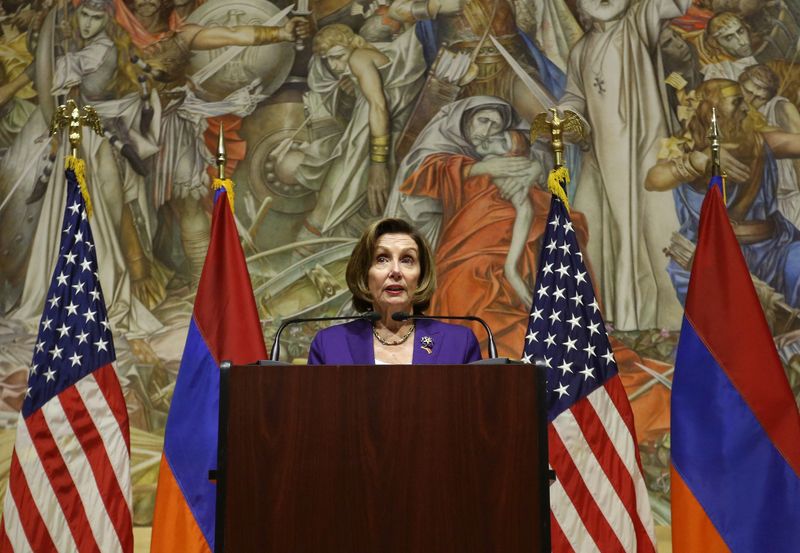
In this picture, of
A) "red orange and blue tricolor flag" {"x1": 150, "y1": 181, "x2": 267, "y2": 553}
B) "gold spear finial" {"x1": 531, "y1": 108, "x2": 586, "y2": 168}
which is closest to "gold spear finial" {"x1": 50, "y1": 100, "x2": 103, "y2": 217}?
"red orange and blue tricolor flag" {"x1": 150, "y1": 181, "x2": 267, "y2": 553}

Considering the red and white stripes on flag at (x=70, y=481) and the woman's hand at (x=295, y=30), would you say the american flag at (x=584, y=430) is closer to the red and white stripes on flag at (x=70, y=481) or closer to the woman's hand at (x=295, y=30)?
the red and white stripes on flag at (x=70, y=481)

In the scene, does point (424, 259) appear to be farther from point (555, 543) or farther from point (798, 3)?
point (798, 3)

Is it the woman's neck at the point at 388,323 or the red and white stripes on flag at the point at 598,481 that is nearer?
the woman's neck at the point at 388,323

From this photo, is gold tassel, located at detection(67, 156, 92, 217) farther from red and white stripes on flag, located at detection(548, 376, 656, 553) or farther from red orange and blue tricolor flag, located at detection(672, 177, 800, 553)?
red orange and blue tricolor flag, located at detection(672, 177, 800, 553)

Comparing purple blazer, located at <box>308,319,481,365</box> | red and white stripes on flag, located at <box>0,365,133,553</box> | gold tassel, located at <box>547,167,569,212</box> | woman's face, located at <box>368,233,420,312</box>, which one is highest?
gold tassel, located at <box>547,167,569,212</box>

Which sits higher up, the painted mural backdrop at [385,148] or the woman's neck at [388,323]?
the painted mural backdrop at [385,148]

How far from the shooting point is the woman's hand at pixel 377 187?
6.55 m

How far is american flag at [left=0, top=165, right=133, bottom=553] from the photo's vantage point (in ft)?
14.4

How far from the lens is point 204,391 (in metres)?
4.59

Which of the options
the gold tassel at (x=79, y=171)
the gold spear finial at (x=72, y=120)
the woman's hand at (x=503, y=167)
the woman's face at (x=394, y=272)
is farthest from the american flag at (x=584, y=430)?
the gold spear finial at (x=72, y=120)

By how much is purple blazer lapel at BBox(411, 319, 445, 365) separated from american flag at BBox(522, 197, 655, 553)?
41.0 inches

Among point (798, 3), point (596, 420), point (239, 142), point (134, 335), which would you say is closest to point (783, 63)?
point (798, 3)

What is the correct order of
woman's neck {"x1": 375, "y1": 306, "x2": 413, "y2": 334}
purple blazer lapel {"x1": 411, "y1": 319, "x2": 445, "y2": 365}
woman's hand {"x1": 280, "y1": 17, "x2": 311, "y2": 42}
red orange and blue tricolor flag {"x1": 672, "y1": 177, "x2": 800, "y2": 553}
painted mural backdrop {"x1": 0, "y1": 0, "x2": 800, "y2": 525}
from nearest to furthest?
purple blazer lapel {"x1": 411, "y1": 319, "x2": 445, "y2": 365}
woman's neck {"x1": 375, "y1": 306, "x2": 413, "y2": 334}
red orange and blue tricolor flag {"x1": 672, "y1": 177, "x2": 800, "y2": 553}
painted mural backdrop {"x1": 0, "y1": 0, "x2": 800, "y2": 525}
woman's hand {"x1": 280, "y1": 17, "x2": 311, "y2": 42}

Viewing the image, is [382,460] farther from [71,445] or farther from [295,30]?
[295,30]
